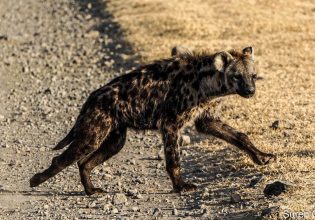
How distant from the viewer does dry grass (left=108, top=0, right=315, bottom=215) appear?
11.3 metres

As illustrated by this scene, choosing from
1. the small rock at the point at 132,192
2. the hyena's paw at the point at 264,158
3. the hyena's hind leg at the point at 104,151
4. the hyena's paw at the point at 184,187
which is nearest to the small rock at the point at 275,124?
the hyena's paw at the point at 264,158

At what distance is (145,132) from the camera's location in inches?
474

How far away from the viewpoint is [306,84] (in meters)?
16.3

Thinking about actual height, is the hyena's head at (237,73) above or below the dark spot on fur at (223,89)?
above

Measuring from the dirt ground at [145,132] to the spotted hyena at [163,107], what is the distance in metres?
0.40

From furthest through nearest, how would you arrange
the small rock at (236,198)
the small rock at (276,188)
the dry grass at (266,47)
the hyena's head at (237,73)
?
the dry grass at (266,47), the hyena's head at (237,73), the small rock at (236,198), the small rock at (276,188)

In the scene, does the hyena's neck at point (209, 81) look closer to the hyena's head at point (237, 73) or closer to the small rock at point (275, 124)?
the hyena's head at point (237, 73)

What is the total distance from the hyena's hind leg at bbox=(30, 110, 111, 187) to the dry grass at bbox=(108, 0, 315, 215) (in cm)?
202

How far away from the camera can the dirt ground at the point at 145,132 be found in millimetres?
10234

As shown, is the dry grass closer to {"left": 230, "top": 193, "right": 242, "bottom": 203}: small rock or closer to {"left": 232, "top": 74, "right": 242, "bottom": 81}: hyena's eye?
{"left": 230, "top": 193, "right": 242, "bottom": 203}: small rock

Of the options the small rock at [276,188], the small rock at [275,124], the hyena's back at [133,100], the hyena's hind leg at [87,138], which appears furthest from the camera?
the small rock at [275,124]

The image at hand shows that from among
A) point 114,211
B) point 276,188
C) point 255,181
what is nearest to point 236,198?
point 276,188

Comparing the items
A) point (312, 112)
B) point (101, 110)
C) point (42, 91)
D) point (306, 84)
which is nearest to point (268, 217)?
point (101, 110)

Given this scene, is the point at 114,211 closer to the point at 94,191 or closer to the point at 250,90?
the point at 94,191
